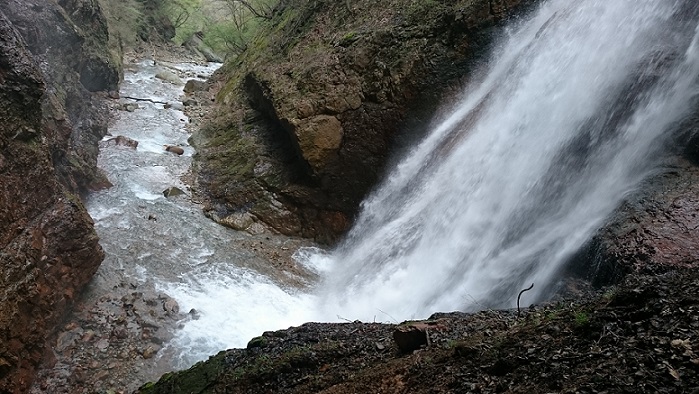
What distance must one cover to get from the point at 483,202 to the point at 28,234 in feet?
24.6

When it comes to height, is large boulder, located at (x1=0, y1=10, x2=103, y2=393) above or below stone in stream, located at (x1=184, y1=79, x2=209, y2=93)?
below

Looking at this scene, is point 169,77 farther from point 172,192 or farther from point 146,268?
point 146,268

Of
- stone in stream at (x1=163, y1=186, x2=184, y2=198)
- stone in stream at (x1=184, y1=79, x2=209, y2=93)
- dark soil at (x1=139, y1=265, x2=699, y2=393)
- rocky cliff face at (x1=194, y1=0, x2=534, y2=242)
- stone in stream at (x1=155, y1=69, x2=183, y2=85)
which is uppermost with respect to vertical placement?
stone in stream at (x1=155, y1=69, x2=183, y2=85)

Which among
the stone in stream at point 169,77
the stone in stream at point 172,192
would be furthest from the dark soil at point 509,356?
the stone in stream at point 169,77

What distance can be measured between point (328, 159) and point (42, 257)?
612 cm

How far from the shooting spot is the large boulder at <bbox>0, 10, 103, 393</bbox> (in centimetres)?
582

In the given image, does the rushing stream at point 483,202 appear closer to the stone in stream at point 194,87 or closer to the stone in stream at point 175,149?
the stone in stream at point 175,149

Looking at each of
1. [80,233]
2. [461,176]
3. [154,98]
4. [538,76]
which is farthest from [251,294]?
[154,98]

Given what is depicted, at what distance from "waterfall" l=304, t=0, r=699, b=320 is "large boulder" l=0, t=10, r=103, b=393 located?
14.8 feet

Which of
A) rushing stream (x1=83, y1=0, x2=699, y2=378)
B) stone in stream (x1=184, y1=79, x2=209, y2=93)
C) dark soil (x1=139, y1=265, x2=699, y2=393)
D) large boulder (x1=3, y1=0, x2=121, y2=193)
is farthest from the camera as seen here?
→ stone in stream (x1=184, y1=79, x2=209, y2=93)

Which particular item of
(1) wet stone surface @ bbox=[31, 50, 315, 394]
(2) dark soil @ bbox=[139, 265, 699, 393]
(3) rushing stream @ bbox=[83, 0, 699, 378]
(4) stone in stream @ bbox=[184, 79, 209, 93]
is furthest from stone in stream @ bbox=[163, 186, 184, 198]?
(4) stone in stream @ bbox=[184, 79, 209, 93]

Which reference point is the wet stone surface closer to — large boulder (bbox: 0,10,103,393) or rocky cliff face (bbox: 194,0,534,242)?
large boulder (bbox: 0,10,103,393)

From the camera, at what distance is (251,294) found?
348 inches

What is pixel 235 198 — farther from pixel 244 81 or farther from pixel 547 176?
pixel 547 176
